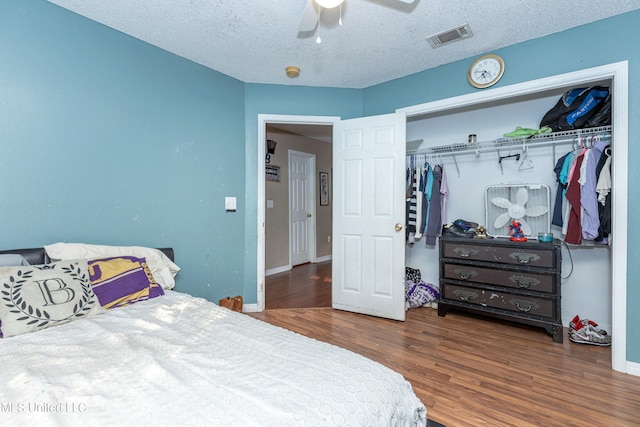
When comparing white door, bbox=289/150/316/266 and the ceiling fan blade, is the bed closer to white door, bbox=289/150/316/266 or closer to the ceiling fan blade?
the ceiling fan blade

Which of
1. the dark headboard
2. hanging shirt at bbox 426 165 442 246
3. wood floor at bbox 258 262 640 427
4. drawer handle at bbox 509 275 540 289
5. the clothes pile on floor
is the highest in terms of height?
hanging shirt at bbox 426 165 442 246

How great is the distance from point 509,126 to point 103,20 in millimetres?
3607

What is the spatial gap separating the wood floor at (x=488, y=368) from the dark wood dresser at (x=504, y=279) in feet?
0.58

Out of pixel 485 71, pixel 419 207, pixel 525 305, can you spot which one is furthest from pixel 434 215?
pixel 485 71

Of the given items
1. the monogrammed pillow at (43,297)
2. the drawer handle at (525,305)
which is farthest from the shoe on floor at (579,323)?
the monogrammed pillow at (43,297)

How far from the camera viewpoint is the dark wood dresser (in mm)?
2559

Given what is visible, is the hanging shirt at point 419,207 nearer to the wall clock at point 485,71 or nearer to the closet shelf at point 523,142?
the closet shelf at point 523,142

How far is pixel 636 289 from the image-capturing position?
2057mm

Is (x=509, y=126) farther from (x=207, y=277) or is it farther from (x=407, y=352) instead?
(x=207, y=277)

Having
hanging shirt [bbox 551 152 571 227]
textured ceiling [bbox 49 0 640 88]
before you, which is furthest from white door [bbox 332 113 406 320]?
hanging shirt [bbox 551 152 571 227]

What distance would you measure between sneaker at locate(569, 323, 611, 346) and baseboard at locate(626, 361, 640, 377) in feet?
1.31

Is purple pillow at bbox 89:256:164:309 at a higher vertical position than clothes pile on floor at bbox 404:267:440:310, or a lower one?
higher

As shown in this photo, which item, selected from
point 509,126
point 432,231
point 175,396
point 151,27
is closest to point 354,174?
point 432,231

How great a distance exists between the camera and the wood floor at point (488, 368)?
164 centimetres
